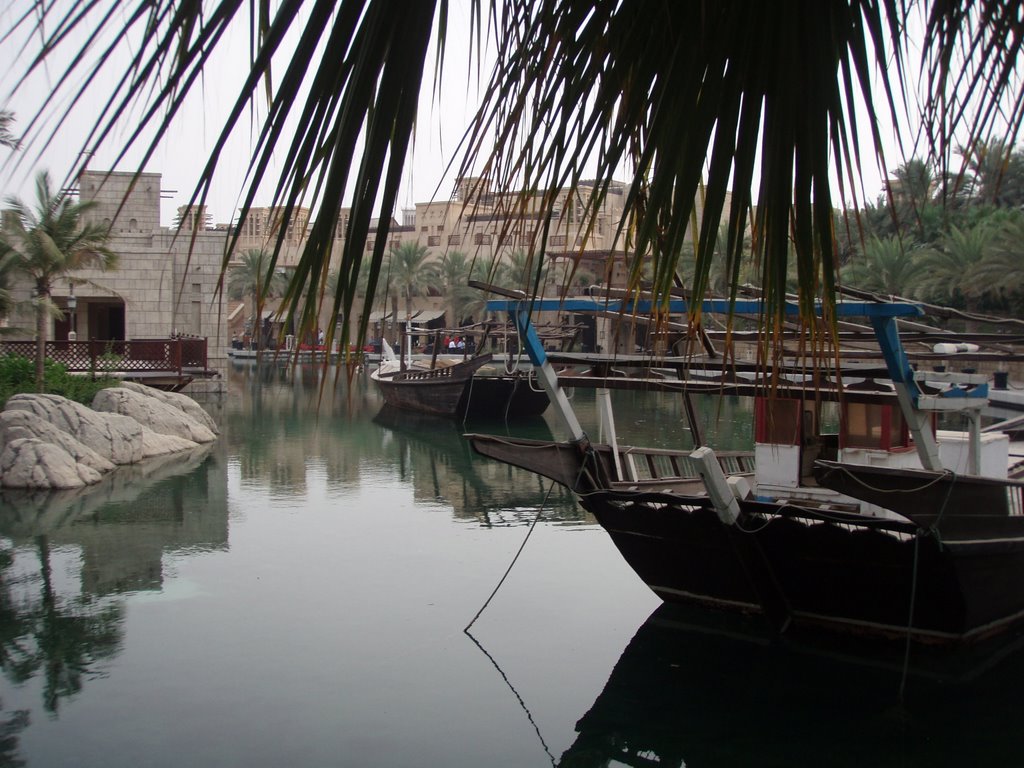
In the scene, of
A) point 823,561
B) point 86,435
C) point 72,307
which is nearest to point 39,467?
point 86,435

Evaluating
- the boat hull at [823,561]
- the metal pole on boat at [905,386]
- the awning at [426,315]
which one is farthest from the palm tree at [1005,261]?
the awning at [426,315]

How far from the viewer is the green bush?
856 inches

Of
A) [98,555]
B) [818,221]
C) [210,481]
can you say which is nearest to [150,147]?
[818,221]

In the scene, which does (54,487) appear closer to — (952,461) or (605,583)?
(605,583)

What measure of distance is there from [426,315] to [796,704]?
58.8m

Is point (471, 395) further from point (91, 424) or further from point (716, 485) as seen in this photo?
point (716, 485)

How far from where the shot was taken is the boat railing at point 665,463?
38.1 ft

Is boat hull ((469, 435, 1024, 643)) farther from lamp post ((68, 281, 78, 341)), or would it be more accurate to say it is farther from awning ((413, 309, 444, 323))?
awning ((413, 309, 444, 323))

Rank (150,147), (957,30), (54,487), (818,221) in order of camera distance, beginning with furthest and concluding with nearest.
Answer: (54,487), (957,30), (818,221), (150,147)

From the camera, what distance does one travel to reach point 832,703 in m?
8.20

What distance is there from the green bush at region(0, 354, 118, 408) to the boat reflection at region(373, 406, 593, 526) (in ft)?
21.6

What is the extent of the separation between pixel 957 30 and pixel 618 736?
23.6 feet

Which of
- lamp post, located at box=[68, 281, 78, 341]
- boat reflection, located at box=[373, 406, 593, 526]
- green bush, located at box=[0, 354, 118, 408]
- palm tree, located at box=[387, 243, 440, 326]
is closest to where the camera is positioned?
boat reflection, located at box=[373, 406, 593, 526]

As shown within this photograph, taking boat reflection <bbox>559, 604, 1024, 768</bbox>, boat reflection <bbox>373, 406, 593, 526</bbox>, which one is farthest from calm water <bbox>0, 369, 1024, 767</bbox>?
boat reflection <bbox>373, 406, 593, 526</bbox>
